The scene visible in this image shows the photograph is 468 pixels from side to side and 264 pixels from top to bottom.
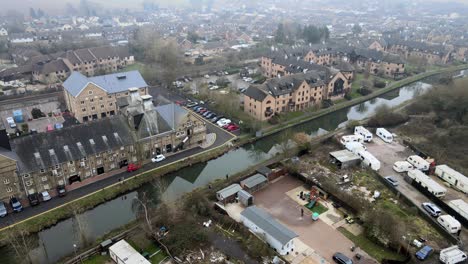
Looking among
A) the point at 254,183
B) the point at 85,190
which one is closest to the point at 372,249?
the point at 254,183

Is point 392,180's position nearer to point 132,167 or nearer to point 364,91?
point 132,167

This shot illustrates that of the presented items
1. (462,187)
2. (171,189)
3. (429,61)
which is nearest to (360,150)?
(462,187)

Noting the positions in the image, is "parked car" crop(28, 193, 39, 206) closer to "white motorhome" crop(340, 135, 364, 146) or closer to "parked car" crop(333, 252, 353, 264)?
"parked car" crop(333, 252, 353, 264)

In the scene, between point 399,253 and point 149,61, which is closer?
point 399,253

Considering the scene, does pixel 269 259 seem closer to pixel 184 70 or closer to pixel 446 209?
pixel 446 209

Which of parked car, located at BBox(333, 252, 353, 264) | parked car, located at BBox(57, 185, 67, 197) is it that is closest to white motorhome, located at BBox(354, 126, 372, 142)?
parked car, located at BBox(333, 252, 353, 264)

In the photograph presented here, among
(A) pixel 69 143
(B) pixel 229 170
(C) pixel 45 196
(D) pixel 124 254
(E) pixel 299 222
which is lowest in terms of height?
(B) pixel 229 170
